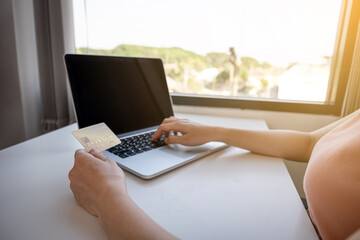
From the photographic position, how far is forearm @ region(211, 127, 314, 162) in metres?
0.69

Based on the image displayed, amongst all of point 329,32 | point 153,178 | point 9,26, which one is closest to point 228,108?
point 329,32

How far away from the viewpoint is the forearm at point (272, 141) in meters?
0.69

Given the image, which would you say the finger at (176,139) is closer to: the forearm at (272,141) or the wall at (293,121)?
the forearm at (272,141)

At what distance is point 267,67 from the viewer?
51.4 inches

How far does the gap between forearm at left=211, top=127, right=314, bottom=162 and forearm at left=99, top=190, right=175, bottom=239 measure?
410 mm

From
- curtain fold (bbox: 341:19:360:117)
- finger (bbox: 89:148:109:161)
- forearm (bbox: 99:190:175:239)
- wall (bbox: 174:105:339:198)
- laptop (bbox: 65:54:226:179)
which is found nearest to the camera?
forearm (bbox: 99:190:175:239)

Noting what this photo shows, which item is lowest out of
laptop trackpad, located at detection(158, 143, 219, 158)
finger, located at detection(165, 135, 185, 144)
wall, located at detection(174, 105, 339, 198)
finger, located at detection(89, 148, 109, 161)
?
wall, located at detection(174, 105, 339, 198)

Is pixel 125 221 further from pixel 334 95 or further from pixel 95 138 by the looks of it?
pixel 334 95

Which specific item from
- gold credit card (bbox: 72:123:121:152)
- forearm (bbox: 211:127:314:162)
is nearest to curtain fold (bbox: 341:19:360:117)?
forearm (bbox: 211:127:314:162)

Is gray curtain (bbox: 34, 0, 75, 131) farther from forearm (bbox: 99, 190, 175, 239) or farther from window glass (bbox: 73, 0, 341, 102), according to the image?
forearm (bbox: 99, 190, 175, 239)

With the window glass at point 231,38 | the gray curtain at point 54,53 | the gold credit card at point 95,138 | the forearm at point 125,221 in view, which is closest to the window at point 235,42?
the window glass at point 231,38

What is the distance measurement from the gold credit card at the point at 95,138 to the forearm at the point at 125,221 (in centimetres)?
17

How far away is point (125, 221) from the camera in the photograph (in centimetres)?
34

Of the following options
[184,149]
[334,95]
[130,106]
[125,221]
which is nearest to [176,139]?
[184,149]
